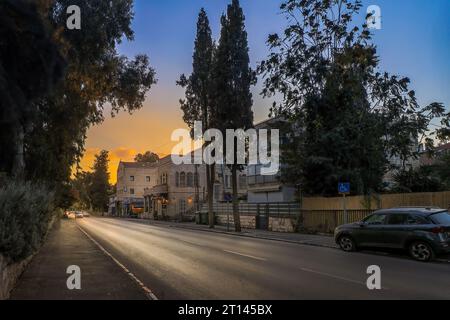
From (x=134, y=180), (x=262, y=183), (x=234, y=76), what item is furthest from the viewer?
(x=134, y=180)

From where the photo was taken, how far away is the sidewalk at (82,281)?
928 cm

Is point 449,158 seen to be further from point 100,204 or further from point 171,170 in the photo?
point 100,204

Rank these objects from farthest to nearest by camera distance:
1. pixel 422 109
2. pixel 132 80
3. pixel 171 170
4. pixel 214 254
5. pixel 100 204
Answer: pixel 100 204 < pixel 171 170 < pixel 422 109 < pixel 132 80 < pixel 214 254

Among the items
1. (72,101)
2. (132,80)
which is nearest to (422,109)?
(132,80)

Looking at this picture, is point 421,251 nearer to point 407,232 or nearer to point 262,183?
point 407,232

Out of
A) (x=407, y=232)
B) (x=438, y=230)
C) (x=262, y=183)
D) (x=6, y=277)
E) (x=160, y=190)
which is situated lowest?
(x=6, y=277)

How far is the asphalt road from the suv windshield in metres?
1.50

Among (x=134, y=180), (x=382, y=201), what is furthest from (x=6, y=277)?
(x=134, y=180)

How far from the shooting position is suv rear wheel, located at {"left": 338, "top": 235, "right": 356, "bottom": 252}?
58.9 ft

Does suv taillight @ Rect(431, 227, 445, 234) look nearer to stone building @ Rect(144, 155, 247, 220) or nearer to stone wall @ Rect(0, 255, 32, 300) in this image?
stone wall @ Rect(0, 255, 32, 300)

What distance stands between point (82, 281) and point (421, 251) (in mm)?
10334

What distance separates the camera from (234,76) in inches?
1351
